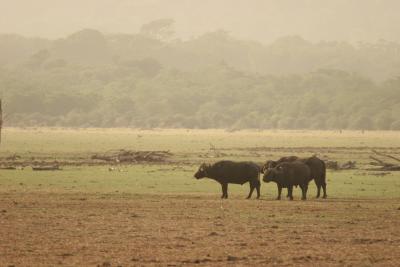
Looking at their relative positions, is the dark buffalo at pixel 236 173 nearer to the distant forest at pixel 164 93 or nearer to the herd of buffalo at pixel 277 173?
the herd of buffalo at pixel 277 173

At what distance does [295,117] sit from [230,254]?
9272 centimetres

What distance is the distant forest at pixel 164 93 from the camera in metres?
104

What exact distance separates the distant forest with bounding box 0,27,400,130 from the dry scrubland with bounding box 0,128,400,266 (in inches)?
2825

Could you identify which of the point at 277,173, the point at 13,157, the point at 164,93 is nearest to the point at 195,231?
the point at 277,173

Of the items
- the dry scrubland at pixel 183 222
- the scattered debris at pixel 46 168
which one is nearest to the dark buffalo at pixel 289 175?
the dry scrubland at pixel 183 222

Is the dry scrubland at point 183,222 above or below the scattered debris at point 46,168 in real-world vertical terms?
below

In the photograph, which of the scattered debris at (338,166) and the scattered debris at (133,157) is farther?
the scattered debris at (133,157)

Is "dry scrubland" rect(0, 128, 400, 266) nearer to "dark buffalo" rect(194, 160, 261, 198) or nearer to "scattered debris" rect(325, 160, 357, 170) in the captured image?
"dark buffalo" rect(194, 160, 261, 198)

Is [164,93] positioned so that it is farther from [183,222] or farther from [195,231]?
[195,231]

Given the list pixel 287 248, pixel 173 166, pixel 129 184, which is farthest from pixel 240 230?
pixel 173 166

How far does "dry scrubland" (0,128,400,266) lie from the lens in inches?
579

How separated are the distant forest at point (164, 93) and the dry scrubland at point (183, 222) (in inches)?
2825

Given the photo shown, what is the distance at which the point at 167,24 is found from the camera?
170375 mm

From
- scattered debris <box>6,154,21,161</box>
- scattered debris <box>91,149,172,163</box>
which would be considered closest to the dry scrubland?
scattered debris <box>91,149,172,163</box>
